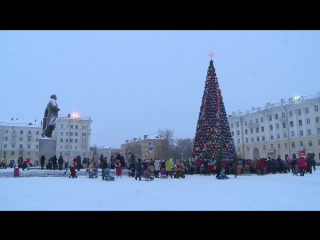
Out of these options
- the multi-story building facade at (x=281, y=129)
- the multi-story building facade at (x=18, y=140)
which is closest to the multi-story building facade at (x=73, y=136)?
the multi-story building facade at (x=18, y=140)

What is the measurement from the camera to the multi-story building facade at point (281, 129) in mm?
59000

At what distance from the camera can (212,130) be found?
26.9 m

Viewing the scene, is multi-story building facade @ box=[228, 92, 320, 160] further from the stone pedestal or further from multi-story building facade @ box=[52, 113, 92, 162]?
multi-story building facade @ box=[52, 113, 92, 162]

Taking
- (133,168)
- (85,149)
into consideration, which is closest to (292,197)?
(133,168)

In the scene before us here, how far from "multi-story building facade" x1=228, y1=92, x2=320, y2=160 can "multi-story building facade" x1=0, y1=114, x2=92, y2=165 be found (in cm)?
4842

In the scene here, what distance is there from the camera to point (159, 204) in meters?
9.12

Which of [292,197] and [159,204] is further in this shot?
[292,197]

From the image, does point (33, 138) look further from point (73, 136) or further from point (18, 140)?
point (73, 136)

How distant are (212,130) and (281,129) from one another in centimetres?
4452

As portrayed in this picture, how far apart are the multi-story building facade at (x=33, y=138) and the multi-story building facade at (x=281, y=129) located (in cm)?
4842
